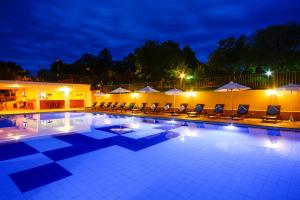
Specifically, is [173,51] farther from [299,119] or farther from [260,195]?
[260,195]

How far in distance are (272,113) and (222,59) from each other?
43.7ft

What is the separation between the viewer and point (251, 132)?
875 centimetres

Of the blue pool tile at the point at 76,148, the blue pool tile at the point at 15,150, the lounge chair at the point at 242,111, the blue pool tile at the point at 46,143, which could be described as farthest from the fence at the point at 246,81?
the blue pool tile at the point at 15,150

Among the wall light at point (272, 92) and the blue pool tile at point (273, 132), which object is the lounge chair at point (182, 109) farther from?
the blue pool tile at point (273, 132)

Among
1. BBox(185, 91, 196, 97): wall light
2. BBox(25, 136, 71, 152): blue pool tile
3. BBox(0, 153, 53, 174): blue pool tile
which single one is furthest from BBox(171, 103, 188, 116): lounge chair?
BBox(0, 153, 53, 174): blue pool tile

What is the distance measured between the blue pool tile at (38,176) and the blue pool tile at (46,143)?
2.00 meters

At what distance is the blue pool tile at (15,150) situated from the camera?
602 centimetres

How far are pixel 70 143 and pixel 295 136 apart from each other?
9093mm

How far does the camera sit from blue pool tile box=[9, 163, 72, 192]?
3979 millimetres

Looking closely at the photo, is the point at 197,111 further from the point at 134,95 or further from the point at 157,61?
the point at 157,61

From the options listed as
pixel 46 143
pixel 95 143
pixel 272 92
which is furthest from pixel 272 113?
pixel 46 143

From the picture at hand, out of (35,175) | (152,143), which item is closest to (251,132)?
(152,143)

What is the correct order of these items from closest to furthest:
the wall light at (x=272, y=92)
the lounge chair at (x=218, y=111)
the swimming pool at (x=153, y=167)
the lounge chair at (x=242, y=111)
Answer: the swimming pool at (x=153, y=167) → the wall light at (x=272, y=92) → the lounge chair at (x=242, y=111) → the lounge chair at (x=218, y=111)

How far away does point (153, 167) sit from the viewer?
16.2 ft
